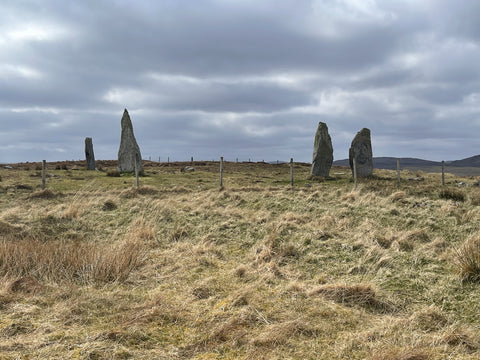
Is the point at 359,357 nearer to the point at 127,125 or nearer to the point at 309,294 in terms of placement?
the point at 309,294

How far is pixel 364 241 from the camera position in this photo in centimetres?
802

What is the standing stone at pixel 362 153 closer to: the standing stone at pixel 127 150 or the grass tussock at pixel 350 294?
the standing stone at pixel 127 150

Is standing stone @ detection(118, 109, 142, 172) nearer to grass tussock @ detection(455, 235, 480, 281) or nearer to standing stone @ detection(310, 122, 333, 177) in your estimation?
standing stone @ detection(310, 122, 333, 177)

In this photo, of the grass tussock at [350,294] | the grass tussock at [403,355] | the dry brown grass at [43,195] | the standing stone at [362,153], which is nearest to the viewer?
the grass tussock at [403,355]

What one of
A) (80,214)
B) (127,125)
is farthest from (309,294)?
(127,125)

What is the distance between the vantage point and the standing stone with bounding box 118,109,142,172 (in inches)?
1187

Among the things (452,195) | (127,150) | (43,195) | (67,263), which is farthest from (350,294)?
(127,150)

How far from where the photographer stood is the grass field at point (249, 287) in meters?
3.97

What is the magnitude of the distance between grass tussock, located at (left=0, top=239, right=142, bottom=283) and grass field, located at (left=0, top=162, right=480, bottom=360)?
1.1 inches

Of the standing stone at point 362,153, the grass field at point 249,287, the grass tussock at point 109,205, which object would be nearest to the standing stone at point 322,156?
the standing stone at point 362,153

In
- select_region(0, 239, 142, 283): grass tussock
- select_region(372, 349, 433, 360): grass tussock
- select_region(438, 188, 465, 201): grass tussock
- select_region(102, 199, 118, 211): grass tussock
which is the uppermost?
select_region(438, 188, 465, 201): grass tussock

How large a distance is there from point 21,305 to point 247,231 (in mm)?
5609

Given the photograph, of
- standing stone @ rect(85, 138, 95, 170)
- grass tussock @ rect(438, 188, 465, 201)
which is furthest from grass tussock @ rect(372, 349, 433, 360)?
standing stone @ rect(85, 138, 95, 170)

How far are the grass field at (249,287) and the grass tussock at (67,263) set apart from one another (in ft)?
0.09
